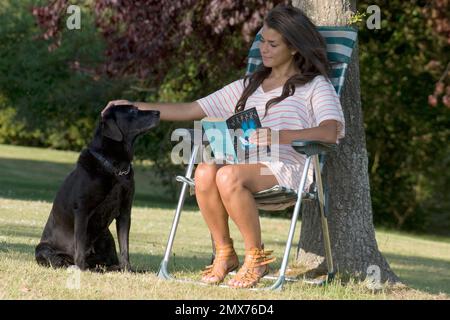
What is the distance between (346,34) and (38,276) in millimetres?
2257

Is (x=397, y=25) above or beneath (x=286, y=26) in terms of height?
above

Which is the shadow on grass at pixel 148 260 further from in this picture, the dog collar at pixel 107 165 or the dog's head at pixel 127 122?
the dog's head at pixel 127 122

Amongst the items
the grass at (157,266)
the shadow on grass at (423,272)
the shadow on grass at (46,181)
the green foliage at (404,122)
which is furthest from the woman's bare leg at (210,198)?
the shadow on grass at (46,181)

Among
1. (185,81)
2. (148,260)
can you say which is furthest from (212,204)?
(185,81)

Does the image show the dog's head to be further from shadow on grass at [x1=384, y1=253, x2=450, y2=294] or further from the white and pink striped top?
Result: shadow on grass at [x1=384, y1=253, x2=450, y2=294]

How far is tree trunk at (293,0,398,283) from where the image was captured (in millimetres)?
5762

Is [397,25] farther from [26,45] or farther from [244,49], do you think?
[26,45]

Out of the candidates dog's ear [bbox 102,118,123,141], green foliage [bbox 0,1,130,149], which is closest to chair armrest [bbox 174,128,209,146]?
dog's ear [bbox 102,118,123,141]

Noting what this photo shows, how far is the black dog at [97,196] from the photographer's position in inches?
211

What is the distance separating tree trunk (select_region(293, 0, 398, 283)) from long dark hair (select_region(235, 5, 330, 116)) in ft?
1.82

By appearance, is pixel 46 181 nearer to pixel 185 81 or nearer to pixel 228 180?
pixel 185 81

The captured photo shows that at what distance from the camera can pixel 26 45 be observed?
808 inches

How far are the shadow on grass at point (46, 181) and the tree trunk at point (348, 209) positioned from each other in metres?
10.2
